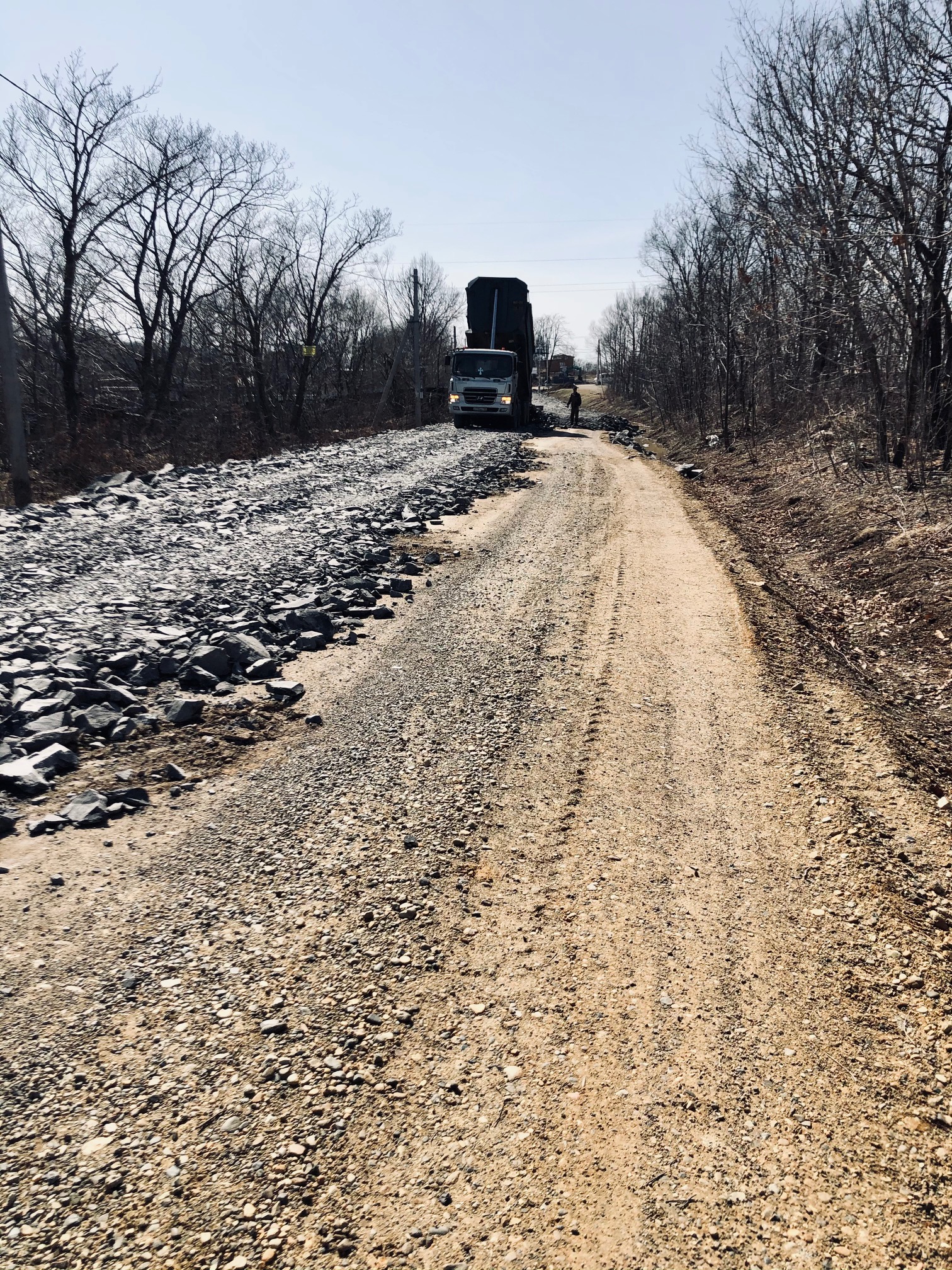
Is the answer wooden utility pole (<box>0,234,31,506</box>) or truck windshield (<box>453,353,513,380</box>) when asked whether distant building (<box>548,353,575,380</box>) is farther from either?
wooden utility pole (<box>0,234,31,506</box>)

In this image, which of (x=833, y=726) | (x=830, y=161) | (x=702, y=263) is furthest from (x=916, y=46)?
(x=702, y=263)

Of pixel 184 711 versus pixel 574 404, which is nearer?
pixel 184 711

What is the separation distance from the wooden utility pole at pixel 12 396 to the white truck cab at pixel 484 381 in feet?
53.9

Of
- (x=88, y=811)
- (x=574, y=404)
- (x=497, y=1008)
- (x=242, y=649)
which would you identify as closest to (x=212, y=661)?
(x=242, y=649)

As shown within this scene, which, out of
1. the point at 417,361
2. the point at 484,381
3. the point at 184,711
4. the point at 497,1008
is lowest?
the point at 497,1008

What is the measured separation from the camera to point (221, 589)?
7.20m

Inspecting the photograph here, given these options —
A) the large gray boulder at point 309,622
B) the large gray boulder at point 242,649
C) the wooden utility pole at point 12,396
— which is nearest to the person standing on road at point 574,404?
the wooden utility pole at point 12,396


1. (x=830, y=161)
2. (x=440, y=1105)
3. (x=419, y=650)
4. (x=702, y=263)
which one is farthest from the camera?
(x=702, y=263)

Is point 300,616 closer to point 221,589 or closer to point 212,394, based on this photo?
point 221,589

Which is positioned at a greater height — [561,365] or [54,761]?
[561,365]

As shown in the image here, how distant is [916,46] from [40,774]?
42.9 feet

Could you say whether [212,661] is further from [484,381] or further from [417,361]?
[417,361]

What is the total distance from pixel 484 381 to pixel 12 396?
17429 mm

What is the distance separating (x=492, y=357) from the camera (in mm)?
26031
